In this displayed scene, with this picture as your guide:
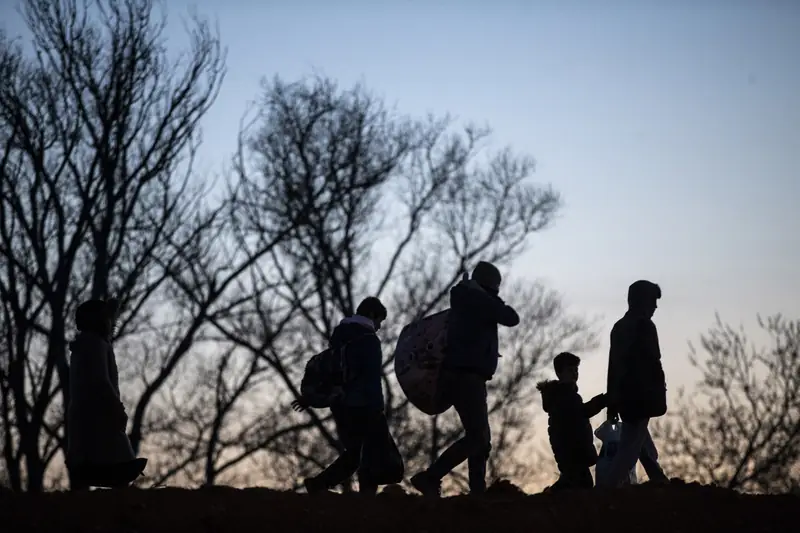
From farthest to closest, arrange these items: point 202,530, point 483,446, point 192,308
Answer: point 192,308 → point 483,446 → point 202,530

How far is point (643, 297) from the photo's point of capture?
11406 mm

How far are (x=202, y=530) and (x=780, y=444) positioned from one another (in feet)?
72.7

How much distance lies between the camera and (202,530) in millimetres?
8539

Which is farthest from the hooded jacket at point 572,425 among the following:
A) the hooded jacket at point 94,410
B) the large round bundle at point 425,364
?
the hooded jacket at point 94,410

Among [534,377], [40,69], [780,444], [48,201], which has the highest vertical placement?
[40,69]

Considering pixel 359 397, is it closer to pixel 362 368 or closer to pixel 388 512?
pixel 362 368

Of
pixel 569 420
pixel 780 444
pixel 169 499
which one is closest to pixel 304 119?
pixel 780 444

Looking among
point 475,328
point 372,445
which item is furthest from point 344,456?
point 475,328

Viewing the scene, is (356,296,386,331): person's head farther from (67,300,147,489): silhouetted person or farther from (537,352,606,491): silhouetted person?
(67,300,147,489): silhouetted person

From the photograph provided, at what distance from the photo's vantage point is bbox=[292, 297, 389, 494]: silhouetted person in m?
11.3

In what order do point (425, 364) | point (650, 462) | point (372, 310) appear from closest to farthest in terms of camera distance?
point (425, 364) < point (372, 310) < point (650, 462)

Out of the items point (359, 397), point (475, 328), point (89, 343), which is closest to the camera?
point (89, 343)

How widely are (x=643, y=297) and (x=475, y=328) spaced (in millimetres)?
1424

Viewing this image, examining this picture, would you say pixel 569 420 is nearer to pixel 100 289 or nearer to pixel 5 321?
pixel 100 289
